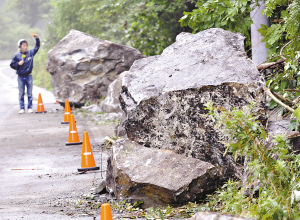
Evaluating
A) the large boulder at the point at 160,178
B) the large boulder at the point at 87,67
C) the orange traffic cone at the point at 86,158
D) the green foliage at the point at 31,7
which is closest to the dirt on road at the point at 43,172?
the orange traffic cone at the point at 86,158

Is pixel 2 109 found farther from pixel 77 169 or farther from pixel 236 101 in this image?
pixel 236 101

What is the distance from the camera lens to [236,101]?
4.22 metres

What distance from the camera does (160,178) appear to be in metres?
4.10

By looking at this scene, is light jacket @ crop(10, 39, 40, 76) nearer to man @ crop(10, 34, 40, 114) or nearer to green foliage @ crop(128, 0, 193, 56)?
man @ crop(10, 34, 40, 114)

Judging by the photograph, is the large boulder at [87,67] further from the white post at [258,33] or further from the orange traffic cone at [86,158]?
the orange traffic cone at [86,158]

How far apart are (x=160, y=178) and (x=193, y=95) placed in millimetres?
1069

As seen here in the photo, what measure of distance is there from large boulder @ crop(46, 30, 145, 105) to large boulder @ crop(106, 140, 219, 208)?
8231 millimetres

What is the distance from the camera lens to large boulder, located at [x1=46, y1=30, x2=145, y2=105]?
12492 millimetres

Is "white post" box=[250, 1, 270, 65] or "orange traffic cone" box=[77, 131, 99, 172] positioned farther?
"white post" box=[250, 1, 270, 65]

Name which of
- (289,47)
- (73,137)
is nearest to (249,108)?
(289,47)

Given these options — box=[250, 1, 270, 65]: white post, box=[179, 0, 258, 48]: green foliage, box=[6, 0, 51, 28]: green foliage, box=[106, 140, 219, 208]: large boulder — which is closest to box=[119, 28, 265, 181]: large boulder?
box=[106, 140, 219, 208]: large boulder

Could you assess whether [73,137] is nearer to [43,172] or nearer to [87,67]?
[43,172]

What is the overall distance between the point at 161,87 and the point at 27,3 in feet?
149

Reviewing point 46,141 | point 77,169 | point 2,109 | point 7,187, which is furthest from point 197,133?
point 2,109
